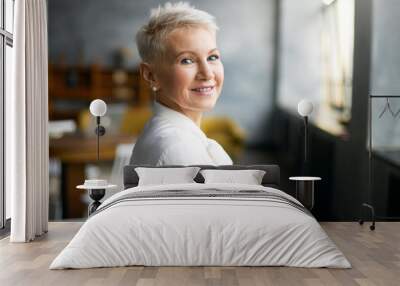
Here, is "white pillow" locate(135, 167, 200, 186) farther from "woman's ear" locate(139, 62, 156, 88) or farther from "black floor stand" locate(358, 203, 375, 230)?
"black floor stand" locate(358, 203, 375, 230)

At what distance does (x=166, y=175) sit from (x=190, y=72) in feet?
4.51

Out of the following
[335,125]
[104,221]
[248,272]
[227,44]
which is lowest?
[248,272]

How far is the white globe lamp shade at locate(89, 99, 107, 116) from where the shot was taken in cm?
739

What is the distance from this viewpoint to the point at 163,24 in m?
7.71

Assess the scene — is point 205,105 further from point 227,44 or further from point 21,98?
point 21,98

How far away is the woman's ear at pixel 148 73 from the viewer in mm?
7758

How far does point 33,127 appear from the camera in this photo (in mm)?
6418

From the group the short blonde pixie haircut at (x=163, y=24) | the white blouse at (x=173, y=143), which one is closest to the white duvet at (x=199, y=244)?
the white blouse at (x=173, y=143)

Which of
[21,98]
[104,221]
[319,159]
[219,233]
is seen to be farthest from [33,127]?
[319,159]

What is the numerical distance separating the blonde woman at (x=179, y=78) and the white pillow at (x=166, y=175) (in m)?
0.54

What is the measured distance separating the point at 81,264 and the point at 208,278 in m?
0.95

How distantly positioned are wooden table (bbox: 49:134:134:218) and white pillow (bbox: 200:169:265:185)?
121 centimetres

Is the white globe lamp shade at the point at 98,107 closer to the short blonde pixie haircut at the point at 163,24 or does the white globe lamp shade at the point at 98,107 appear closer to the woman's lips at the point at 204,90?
the short blonde pixie haircut at the point at 163,24

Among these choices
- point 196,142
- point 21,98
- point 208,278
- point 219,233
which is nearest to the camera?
point 208,278
